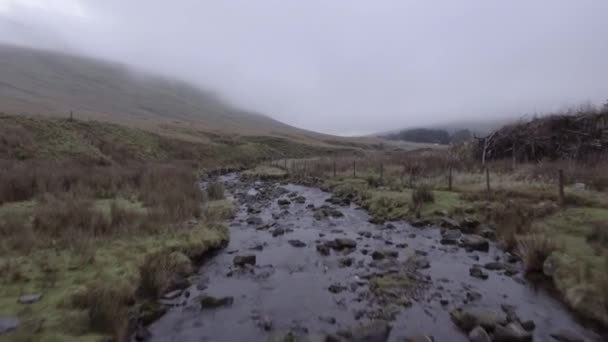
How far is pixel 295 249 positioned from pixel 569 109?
85.9ft

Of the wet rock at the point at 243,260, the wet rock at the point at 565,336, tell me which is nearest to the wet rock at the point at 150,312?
the wet rock at the point at 243,260

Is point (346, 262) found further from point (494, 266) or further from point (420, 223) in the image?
point (420, 223)

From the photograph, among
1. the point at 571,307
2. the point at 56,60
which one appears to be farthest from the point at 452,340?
the point at 56,60

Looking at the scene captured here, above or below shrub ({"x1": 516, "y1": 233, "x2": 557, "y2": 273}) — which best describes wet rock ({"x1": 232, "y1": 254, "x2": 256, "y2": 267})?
below

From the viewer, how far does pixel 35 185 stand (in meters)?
15.6

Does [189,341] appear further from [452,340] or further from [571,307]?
[571,307]

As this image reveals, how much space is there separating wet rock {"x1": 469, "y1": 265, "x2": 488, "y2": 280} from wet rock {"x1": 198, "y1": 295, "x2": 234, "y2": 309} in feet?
21.5

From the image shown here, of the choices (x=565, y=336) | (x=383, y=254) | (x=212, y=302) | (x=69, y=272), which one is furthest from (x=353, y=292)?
(x=69, y=272)

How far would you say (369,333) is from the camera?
243 inches

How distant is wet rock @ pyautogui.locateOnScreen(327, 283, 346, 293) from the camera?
8094 millimetres

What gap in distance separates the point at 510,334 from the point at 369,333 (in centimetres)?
259

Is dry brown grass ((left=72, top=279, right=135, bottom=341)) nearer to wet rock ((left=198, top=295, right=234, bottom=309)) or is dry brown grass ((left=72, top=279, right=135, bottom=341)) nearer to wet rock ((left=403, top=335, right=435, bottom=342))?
wet rock ((left=198, top=295, right=234, bottom=309))

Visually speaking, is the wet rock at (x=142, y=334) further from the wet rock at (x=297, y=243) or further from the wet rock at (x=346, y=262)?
the wet rock at (x=297, y=243)

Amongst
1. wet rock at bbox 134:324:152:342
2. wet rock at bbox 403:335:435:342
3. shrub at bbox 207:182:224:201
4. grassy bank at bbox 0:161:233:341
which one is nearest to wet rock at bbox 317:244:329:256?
grassy bank at bbox 0:161:233:341
